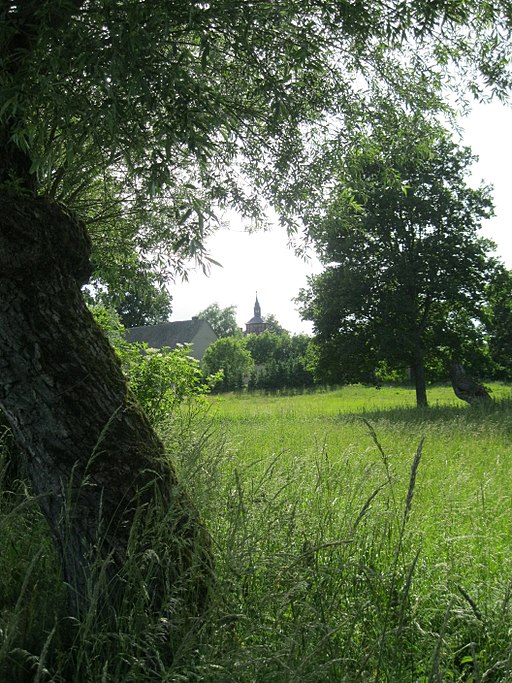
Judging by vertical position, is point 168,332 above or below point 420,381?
above

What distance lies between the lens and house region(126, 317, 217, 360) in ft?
215

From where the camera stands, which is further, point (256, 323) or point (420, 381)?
point (256, 323)

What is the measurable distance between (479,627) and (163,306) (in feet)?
24.1

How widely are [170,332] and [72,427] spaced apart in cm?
6436

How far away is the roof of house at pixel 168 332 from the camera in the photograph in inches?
2584

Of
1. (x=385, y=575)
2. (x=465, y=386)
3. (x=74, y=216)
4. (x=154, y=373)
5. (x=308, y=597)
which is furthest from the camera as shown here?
(x=465, y=386)

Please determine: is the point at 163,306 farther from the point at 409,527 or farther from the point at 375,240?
the point at 375,240

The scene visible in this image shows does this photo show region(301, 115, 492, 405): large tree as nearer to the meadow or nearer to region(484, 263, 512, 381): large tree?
region(484, 263, 512, 381): large tree

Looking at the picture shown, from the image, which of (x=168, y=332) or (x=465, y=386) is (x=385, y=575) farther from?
(x=168, y=332)

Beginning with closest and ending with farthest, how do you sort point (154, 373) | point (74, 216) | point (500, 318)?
1. point (74, 216)
2. point (154, 373)
3. point (500, 318)

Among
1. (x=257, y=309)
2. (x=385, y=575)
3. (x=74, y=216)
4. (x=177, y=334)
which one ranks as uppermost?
(x=257, y=309)

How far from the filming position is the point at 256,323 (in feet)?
402

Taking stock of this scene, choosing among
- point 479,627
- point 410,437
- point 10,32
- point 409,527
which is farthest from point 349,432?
point 10,32

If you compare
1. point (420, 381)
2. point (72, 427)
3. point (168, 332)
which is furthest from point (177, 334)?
point (72, 427)
